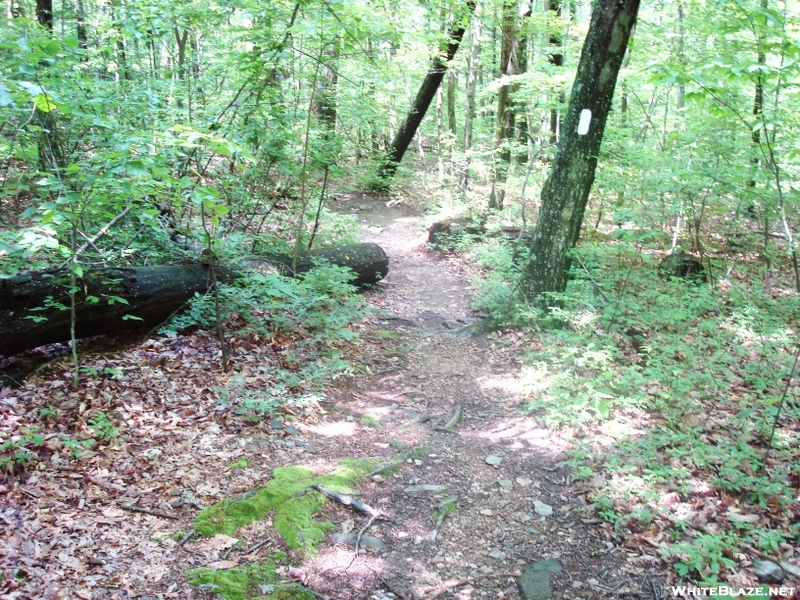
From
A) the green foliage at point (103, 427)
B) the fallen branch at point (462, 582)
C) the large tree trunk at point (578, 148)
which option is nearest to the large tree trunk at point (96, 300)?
the green foliage at point (103, 427)

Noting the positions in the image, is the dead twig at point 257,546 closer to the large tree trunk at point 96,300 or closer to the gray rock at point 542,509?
the gray rock at point 542,509

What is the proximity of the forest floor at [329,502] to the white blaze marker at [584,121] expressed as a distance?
3318 mm

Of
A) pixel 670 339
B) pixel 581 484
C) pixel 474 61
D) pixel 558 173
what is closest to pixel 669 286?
pixel 670 339

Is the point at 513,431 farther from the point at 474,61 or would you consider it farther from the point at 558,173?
the point at 474,61

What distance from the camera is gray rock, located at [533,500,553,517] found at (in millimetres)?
3975

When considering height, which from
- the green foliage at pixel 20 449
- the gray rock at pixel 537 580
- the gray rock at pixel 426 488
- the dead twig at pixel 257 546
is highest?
the green foliage at pixel 20 449

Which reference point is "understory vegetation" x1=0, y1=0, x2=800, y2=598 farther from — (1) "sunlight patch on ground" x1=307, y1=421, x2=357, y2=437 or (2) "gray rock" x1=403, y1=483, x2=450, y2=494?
(2) "gray rock" x1=403, y1=483, x2=450, y2=494

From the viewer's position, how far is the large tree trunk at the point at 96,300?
484cm

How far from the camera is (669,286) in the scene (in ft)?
25.9

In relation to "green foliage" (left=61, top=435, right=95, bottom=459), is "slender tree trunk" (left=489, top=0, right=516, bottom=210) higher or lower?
higher

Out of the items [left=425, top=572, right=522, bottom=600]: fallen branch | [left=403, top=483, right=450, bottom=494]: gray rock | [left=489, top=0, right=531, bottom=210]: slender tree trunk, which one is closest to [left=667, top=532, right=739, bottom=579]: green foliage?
[left=425, top=572, right=522, bottom=600]: fallen branch

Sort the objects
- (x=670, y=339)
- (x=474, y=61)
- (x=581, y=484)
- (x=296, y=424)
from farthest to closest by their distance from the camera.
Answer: (x=474, y=61) → (x=670, y=339) → (x=296, y=424) → (x=581, y=484)

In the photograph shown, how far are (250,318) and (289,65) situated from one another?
398 centimetres

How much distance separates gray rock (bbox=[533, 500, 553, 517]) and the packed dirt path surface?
0.4 inches
